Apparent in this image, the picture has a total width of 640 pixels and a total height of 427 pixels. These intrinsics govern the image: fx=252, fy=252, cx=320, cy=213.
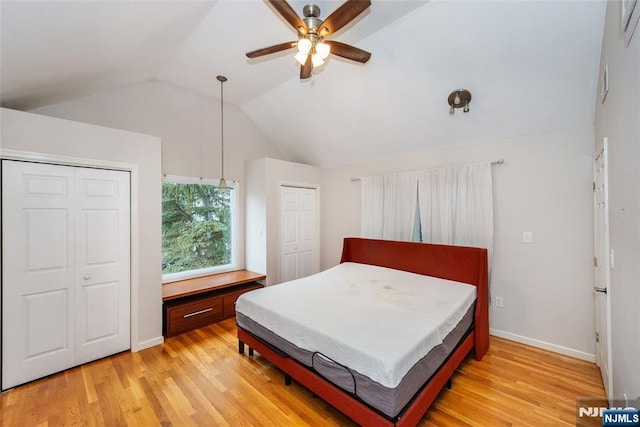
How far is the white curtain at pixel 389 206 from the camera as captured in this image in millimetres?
3822

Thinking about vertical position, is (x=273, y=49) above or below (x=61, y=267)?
above

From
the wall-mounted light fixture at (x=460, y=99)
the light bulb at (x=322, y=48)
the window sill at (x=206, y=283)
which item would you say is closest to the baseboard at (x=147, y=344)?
the window sill at (x=206, y=283)

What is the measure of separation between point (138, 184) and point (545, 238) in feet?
15.2

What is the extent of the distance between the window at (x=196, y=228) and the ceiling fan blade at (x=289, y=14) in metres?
2.92

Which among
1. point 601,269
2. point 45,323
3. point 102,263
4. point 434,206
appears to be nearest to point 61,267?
point 102,263

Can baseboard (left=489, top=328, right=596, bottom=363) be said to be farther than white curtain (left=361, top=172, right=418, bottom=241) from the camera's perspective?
No

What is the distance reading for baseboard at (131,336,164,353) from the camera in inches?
112

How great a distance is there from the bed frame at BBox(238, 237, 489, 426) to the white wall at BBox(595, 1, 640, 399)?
0.96 meters

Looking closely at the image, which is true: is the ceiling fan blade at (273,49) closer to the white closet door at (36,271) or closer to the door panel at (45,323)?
the white closet door at (36,271)

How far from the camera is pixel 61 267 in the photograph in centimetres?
245

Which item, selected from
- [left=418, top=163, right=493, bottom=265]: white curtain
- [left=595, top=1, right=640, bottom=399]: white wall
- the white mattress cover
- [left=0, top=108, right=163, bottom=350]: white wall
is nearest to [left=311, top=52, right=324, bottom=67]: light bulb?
[left=595, top=1, right=640, bottom=399]: white wall

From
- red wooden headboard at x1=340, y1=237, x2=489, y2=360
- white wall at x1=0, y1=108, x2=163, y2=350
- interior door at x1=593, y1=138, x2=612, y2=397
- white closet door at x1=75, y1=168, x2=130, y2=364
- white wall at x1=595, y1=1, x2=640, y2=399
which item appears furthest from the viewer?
red wooden headboard at x1=340, y1=237, x2=489, y2=360

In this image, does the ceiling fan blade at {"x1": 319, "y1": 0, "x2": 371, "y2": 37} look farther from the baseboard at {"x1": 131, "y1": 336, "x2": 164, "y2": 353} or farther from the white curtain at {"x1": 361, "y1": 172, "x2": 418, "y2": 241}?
the baseboard at {"x1": 131, "y1": 336, "x2": 164, "y2": 353}

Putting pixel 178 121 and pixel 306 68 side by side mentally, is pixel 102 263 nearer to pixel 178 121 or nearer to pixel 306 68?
pixel 178 121
